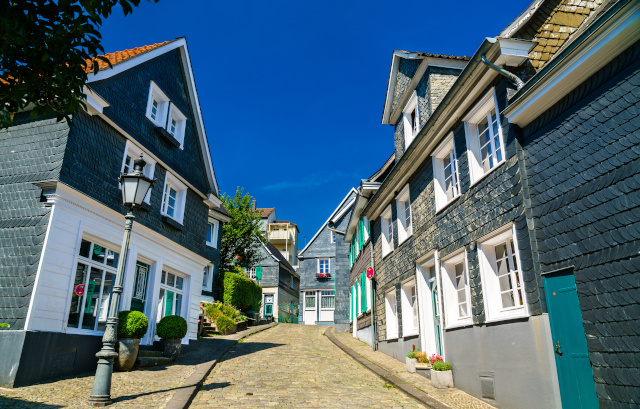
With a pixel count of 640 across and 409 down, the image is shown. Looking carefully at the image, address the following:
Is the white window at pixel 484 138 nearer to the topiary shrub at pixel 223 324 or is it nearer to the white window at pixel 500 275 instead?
the white window at pixel 500 275

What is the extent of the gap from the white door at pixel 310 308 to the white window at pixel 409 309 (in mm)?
21427

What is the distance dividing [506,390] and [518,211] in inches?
108

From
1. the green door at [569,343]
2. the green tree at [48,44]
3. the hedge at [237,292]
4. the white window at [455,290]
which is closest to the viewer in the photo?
the green tree at [48,44]

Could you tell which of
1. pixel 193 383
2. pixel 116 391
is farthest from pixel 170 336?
pixel 116 391

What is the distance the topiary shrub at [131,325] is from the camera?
10.0 metres

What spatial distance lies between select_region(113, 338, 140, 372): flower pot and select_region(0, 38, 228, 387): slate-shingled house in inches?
25.3

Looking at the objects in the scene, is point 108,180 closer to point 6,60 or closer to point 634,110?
point 6,60

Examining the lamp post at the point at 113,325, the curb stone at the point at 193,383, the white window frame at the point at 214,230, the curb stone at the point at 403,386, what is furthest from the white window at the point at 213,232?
the lamp post at the point at 113,325

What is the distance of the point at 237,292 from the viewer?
25.8 meters

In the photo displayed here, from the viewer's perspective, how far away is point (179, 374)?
9781 millimetres

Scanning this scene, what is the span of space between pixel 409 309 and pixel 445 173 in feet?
14.4

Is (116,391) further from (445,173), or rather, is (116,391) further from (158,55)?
(158,55)

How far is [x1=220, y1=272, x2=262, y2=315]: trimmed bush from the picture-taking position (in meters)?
25.3

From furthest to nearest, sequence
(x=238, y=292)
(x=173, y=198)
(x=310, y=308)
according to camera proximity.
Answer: (x=310, y=308) → (x=238, y=292) → (x=173, y=198)
